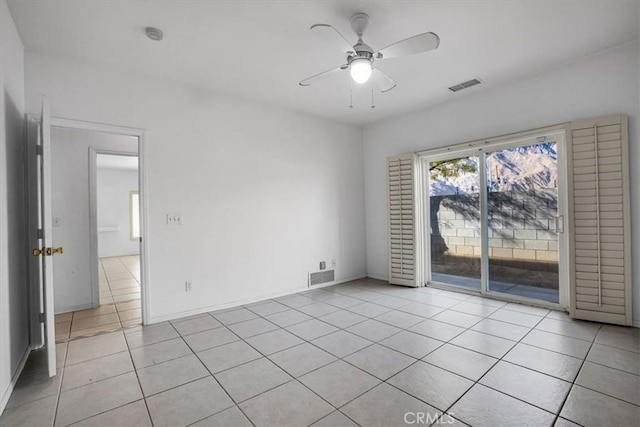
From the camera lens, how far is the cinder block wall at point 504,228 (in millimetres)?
3578

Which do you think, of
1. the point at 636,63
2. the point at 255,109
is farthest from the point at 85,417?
the point at 636,63

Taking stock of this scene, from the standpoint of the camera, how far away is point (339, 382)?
6.88 ft

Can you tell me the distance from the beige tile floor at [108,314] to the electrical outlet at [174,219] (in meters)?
1.17

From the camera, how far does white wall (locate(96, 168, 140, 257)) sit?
28.1 ft

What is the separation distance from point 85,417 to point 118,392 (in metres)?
0.25

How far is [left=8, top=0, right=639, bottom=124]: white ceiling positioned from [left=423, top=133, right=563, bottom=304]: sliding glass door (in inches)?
39.5

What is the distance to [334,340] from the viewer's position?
2.79m

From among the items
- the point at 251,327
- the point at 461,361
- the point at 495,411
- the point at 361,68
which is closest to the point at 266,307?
the point at 251,327

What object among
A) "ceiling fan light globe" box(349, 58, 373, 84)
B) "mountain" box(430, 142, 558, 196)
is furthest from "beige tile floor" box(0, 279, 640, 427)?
"ceiling fan light globe" box(349, 58, 373, 84)

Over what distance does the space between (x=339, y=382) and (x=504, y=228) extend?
3055 millimetres

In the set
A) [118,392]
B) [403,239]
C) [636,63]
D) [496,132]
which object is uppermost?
[636,63]

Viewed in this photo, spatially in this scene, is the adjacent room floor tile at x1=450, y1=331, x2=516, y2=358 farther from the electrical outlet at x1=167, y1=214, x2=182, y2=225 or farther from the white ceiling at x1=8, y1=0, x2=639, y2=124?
the electrical outlet at x1=167, y1=214, x2=182, y2=225

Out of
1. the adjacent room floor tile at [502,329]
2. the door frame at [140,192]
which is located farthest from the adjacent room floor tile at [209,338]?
the adjacent room floor tile at [502,329]

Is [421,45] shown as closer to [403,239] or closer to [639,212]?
[639,212]
